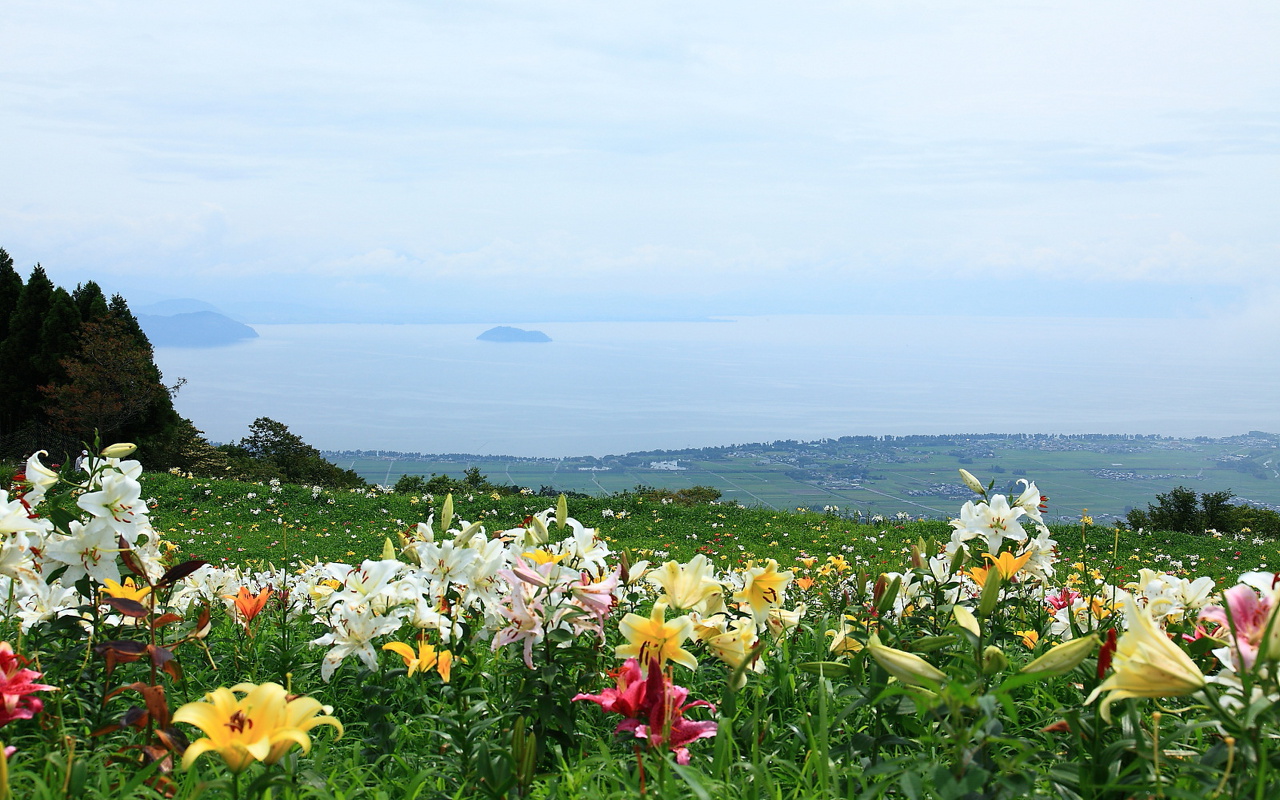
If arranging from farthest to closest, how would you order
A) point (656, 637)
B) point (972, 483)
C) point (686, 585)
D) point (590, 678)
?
point (972, 483) → point (590, 678) → point (686, 585) → point (656, 637)

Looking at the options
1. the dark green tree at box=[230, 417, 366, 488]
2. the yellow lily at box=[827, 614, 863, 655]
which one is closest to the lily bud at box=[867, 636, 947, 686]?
the yellow lily at box=[827, 614, 863, 655]

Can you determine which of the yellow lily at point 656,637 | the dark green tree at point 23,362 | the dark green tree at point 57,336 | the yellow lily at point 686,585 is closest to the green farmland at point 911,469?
the dark green tree at point 23,362

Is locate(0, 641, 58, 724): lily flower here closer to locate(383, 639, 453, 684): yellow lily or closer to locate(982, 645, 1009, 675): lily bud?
locate(383, 639, 453, 684): yellow lily

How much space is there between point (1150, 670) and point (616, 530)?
8.30 meters

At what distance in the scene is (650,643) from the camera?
1486 millimetres

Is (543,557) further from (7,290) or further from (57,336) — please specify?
(7,290)

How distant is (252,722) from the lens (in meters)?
1.16

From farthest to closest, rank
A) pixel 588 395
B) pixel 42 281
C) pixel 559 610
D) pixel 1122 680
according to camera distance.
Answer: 1. pixel 588 395
2. pixel 42 281
3. pixel 559 610
4. pixel 1122 680

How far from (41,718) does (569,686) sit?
46.2 inches

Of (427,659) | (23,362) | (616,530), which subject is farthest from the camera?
(23,362)

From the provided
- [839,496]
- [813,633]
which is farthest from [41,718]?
[839,496]

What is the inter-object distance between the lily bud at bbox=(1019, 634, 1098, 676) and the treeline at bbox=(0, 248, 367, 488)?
16.6m

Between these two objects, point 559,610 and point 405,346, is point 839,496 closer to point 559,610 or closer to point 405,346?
point 559,610

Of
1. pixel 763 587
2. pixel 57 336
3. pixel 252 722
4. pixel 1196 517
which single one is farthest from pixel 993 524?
pixel 57 336
